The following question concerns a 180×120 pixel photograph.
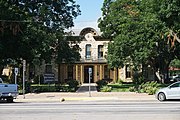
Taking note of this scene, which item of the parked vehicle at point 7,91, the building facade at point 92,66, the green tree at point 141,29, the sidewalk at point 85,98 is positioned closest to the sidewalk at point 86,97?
the sidewalk at point 85,98

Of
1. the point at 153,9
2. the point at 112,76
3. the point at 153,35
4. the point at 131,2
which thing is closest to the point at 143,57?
the point at 153,35

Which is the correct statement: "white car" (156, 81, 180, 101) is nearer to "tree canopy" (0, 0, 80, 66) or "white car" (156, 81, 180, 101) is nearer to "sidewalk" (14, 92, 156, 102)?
"sidewalk" (14, 92, 156, 102)

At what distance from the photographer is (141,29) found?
39.8 meters

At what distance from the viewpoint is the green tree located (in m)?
31.2

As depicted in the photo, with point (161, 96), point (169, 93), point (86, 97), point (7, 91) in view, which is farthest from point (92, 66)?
point (7, 91)

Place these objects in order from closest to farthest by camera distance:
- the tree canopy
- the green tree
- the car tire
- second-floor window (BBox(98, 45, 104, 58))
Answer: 1. the car tire
2. the green tree
3. the tree canopy
4. second-floor window (BBox(98, 45, 104, 58))

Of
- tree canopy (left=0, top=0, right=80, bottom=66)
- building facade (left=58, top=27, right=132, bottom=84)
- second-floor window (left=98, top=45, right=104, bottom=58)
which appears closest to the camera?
tree canopy (left=0, top=0, right=80, bottom=66)

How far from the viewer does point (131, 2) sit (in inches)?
1834

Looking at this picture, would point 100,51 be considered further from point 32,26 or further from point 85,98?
point 85,98

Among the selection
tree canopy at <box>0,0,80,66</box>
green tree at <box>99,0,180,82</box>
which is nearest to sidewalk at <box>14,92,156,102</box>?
green tree at <box>99,0,180,82</box>

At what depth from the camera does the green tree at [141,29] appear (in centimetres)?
3123

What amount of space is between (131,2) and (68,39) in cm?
876

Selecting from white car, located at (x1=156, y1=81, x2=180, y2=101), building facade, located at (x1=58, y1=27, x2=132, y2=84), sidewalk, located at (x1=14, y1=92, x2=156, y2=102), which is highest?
building facade, located at (x1=58, y1=27, x2=132, y2=84)

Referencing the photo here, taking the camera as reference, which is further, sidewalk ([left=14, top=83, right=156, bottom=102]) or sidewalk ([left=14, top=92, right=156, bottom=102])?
sidewalk ([left=14, top=83, right=156, bottom=102])
